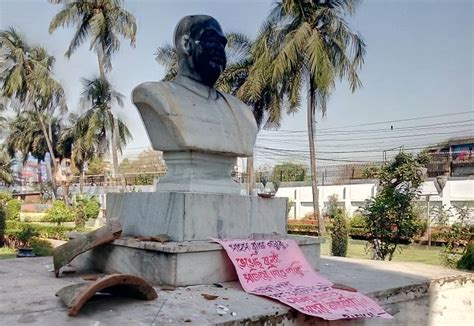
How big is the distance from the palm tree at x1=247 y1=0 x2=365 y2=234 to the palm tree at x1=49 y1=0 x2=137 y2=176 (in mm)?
9199

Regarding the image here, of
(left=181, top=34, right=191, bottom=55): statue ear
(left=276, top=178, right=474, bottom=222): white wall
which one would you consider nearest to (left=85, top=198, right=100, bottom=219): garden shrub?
(left=276, top=178, right=474, bottom=222): white wall

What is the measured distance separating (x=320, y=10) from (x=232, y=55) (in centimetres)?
459

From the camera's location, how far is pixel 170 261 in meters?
3.29

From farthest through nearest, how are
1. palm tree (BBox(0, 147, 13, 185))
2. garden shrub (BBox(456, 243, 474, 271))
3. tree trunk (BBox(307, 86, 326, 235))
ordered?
palm tree (BBox(0, 147, 13, 185)), tree trunk (BBox(307, 86, 326, 235)), garden shrub (BBox(456, 243, 474, 271))

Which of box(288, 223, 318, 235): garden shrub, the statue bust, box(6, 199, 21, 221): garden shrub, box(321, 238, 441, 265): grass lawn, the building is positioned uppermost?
the building

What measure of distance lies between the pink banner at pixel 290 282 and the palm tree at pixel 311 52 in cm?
1316

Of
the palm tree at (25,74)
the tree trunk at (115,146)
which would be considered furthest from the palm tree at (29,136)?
the tree trunk at (115,146)

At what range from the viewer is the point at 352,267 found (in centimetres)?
520

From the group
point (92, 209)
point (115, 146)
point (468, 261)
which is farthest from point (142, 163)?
point (468, 261)

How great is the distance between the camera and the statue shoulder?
153 inches

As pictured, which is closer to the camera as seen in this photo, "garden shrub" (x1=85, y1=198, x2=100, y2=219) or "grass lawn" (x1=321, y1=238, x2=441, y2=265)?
"grass lawn" (x1=321, y1=238, x2=441, y2=265)

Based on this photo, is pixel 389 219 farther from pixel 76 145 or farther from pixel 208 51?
pixel 76 145

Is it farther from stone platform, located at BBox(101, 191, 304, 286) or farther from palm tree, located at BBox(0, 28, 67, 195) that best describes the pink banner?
palm tree, located at BBox(0, 28, 67, 195)

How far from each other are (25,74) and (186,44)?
27.2 meters
